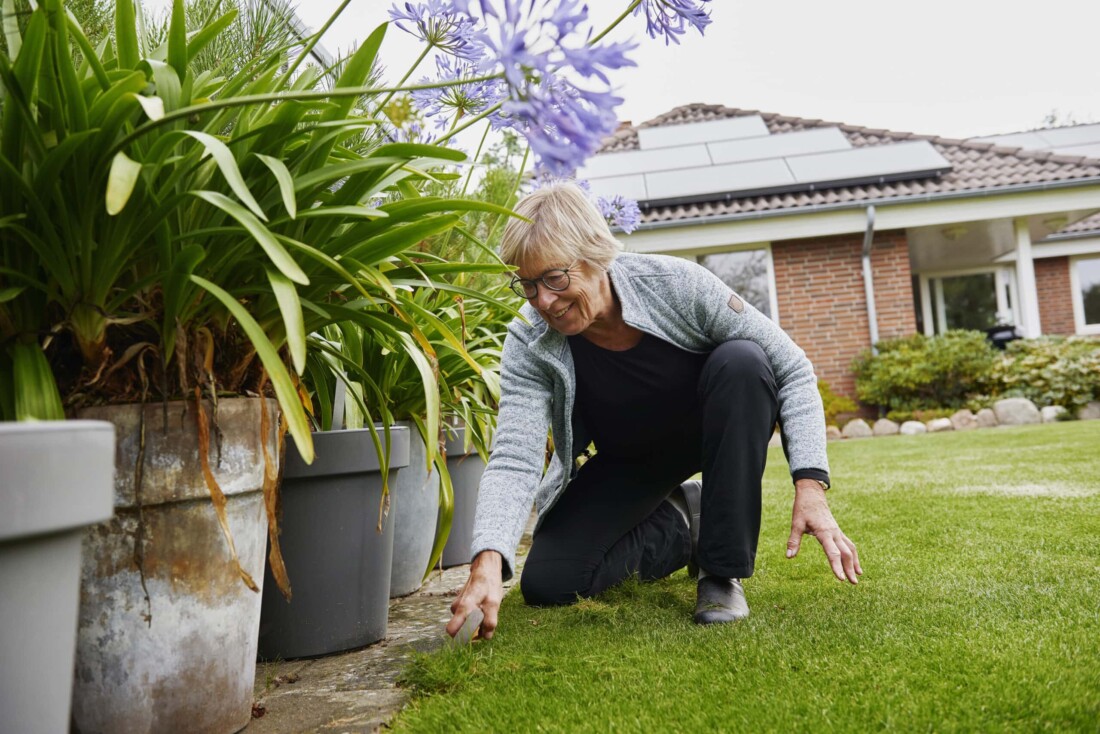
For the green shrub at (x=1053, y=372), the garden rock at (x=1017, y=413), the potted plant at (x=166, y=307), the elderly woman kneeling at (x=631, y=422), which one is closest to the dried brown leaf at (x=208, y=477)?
the potted plant at (x=166, y=307)

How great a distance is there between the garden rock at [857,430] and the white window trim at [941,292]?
4.48 metres

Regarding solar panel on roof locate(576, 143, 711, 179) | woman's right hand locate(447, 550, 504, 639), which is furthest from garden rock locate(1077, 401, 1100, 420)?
woman's right hand locate(447, 550, 504, 639)

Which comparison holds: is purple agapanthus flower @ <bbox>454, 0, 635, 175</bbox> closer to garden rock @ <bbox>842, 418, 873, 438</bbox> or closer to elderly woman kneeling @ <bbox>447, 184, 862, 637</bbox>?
elderly woman kneeling @ <bbox>447, 184, 862, 637</bbox>

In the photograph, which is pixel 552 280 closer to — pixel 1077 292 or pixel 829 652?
pixel 829 652

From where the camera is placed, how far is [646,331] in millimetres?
2090

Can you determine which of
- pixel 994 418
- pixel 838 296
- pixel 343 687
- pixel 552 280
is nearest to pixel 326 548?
pixel 343 687

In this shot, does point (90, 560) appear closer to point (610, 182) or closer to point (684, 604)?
point (684, 604)

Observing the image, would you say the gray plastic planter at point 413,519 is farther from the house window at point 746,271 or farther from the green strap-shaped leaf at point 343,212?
the house window at point 746,271

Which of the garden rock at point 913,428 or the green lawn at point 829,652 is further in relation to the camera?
the garden rock at point 913,428

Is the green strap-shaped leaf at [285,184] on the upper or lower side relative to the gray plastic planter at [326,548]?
upper

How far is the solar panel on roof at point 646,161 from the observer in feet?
37.5

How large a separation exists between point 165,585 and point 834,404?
9.08 metres

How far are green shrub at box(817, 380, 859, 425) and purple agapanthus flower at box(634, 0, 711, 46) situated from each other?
849 centimetres

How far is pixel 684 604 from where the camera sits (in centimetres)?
209
